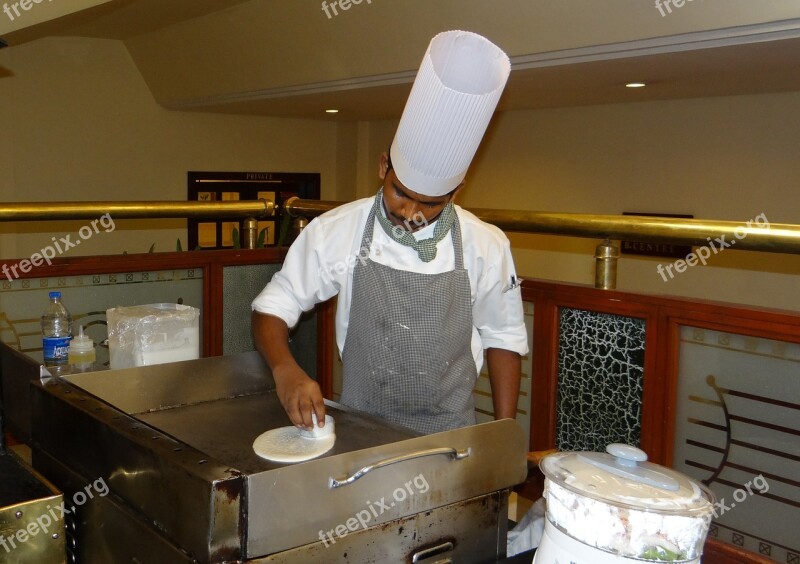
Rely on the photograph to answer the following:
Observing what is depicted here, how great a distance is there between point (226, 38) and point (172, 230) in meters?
1.73

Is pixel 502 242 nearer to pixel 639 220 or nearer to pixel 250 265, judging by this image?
pixel 639 220

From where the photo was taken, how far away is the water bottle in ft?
5.23

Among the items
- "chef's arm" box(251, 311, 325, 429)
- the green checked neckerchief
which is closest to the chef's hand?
"chef's arm" box(251, 311, 325, 429)

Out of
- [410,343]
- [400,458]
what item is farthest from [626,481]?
[410,343]

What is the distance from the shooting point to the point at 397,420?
5.20 feet

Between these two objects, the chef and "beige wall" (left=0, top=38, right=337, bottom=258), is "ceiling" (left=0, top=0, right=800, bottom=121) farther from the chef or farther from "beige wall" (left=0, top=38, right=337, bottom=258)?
the chef

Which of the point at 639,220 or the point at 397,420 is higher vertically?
the point at 639,220

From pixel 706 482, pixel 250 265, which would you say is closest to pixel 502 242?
pixel 706 482

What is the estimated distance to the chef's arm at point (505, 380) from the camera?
1681 mm

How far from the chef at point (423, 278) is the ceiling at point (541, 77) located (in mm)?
1901

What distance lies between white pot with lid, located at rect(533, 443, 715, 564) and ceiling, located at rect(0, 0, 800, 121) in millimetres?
2405

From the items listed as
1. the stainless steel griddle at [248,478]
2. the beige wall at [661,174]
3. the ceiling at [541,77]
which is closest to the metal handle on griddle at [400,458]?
the stainless steel griddle at [248,478]

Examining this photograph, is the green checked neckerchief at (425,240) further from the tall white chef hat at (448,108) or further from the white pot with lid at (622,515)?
the white pot with lid at (622,515)

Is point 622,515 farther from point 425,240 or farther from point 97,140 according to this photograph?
point 97,140
